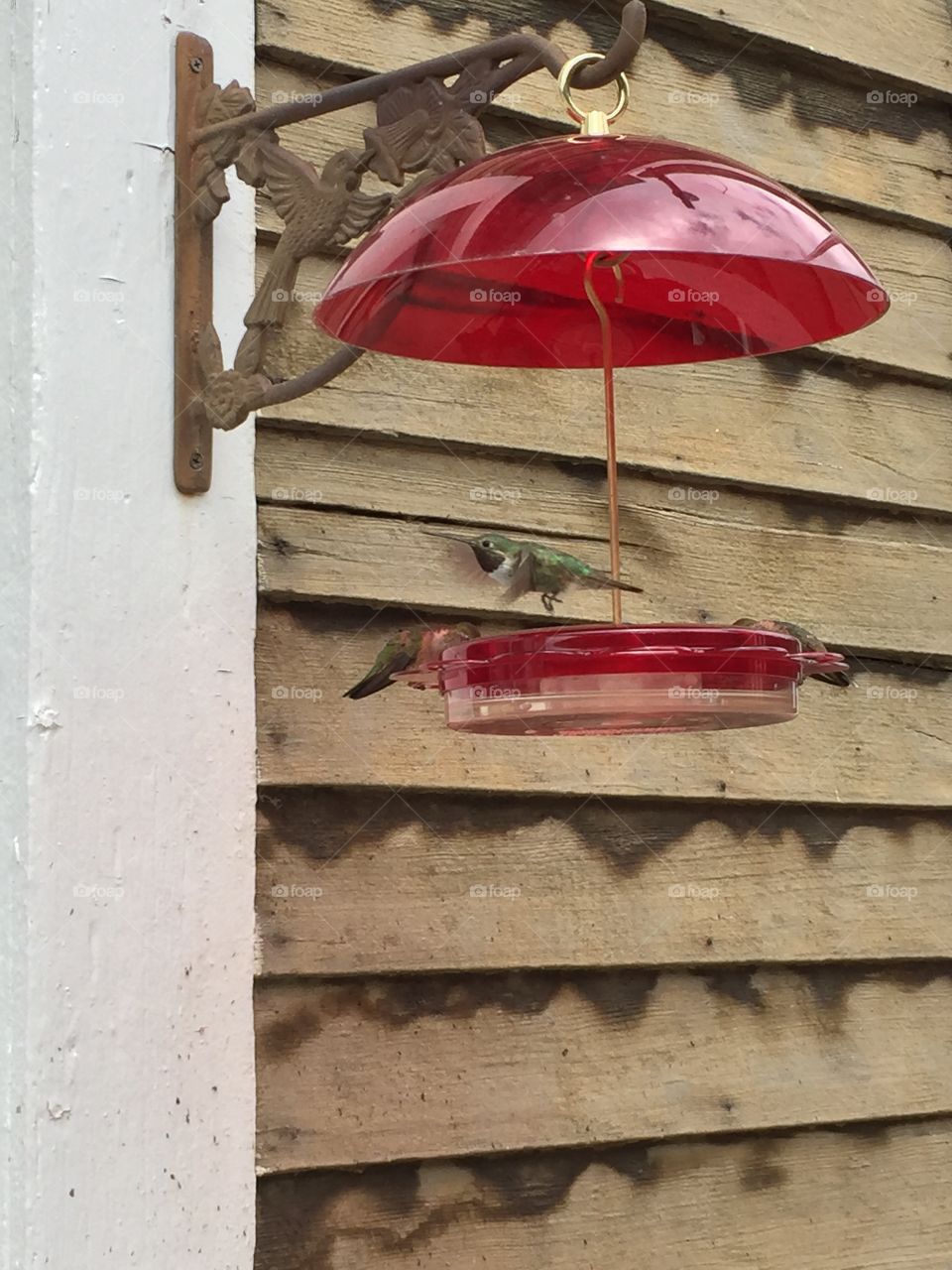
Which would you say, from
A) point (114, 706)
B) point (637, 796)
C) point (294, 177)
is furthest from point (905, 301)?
point (114, 706)

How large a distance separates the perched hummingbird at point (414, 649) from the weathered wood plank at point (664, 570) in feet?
1.04

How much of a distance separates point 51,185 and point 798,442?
4.15 ft

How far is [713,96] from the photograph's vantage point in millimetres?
2539

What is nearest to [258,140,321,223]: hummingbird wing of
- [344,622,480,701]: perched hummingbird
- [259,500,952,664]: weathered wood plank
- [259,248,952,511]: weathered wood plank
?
[259,248,952,511]: weathered wood plank

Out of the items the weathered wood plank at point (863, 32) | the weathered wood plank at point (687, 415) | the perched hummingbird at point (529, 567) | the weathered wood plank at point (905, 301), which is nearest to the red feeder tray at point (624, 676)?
the perched hummingbird at point (529, 567)

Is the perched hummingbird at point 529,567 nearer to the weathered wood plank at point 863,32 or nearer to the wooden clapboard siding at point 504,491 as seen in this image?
the wooden clapboard siding at point 504,491

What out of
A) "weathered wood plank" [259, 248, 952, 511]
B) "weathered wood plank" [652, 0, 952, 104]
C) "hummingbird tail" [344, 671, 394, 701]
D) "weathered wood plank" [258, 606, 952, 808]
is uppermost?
"weathered wood plank" [652, 0, 952, 104]

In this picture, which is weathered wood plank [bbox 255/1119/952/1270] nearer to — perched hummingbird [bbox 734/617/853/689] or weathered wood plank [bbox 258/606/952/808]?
weathered wood plank [bbox 258/606/952/808]

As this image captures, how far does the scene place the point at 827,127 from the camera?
2.67m

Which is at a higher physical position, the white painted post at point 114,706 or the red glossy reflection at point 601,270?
the red glossy reflection at point 601,270

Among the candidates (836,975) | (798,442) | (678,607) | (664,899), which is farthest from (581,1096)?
(798,442)

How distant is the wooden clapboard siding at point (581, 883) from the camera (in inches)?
77.7

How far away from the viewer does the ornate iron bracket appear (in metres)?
1.72

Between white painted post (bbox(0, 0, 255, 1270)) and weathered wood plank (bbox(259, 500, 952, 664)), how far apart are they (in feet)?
0.40
